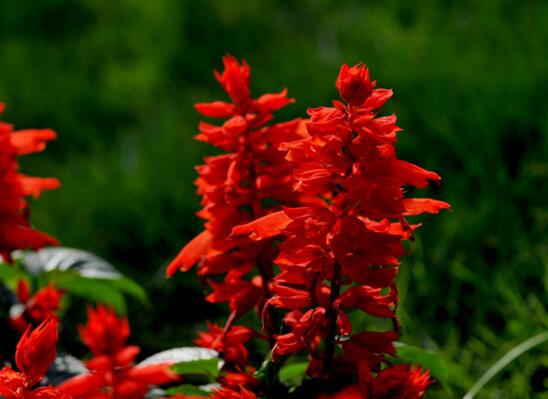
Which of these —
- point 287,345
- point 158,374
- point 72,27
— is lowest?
point 287,345

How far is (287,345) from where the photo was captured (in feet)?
3.42

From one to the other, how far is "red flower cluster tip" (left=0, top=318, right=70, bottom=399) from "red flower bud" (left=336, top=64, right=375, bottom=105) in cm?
42

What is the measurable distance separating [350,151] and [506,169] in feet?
6.06

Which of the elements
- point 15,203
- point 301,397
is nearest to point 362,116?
point 301,397

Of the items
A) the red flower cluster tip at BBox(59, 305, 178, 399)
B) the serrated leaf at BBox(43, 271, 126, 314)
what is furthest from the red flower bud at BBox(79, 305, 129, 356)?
the serrated leaf at BBox(43, 271, 126, 314)

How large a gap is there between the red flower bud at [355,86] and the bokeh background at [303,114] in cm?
97

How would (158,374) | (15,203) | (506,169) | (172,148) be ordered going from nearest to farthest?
1. (158,374)
2. (15,203)
3. (506,169)
4. (172,148)

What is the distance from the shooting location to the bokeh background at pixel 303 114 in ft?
7.76

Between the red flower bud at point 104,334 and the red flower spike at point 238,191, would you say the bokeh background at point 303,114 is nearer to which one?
the red flower spike at point 238,191

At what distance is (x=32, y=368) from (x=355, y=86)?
0.49m

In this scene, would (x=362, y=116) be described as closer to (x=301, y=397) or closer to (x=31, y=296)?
(x=301, y=397)

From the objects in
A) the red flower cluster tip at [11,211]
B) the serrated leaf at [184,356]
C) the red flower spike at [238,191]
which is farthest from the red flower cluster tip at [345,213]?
the red flower cluster tip at [11,211]

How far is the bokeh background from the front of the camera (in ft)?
7.76

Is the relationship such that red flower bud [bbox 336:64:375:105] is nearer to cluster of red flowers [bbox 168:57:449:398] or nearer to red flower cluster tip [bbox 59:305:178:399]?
cluster of red flowers [bbox 168:57:449:398]
